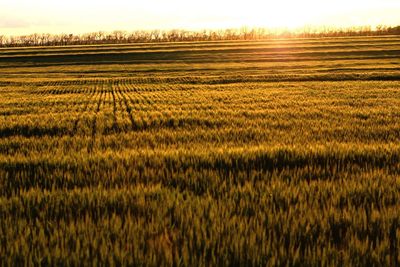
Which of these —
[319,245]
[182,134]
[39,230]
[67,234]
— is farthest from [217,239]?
[182,134]

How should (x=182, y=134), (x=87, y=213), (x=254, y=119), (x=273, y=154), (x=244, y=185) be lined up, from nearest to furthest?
(x=87, y=213)
(x=244, y=185)
(x=273, y=154)
(x=182, y=134)
(x=254, y=119)

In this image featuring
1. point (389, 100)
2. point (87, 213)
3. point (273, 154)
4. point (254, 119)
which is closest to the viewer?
point (87, 213)

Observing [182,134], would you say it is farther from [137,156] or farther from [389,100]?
[389,100]

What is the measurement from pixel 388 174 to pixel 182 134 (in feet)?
14.8

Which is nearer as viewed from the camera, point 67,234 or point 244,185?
point 67,234

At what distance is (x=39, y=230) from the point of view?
374 centimetres

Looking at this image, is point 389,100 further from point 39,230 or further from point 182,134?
point 39,230

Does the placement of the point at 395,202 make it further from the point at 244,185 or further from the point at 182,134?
the point at 182,134

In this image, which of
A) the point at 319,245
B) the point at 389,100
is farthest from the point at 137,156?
the point at 389,100

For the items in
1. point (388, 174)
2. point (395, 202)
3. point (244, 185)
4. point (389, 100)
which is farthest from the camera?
point (389, 100)

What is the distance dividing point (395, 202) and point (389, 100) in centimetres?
1294

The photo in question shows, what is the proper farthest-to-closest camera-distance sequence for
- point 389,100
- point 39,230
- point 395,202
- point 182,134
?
point 389,100 → point 182,134 → point 395,202 → point 39,230

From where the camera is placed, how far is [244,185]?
5.16 metres

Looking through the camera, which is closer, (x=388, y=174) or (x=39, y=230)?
(x=39, y=230)
